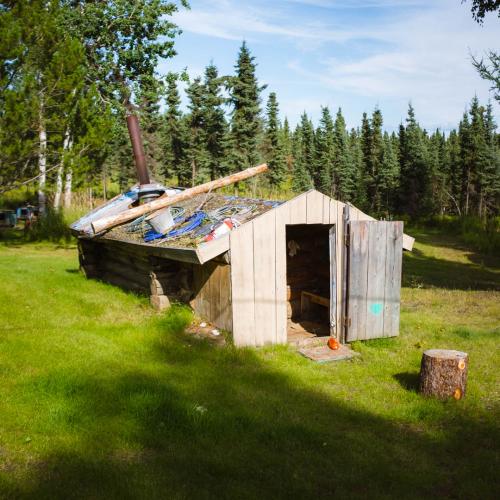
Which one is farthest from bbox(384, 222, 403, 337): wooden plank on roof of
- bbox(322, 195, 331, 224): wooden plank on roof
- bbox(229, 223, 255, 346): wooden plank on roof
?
bbox(229, 223, 255, 346): wooden plank on roof

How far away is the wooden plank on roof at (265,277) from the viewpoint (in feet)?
25.8

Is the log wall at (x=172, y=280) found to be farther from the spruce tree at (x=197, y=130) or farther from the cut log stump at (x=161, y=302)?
the spruce tree at (x=197, y=130)

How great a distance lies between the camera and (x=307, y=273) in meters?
11.4

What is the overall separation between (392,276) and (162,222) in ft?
14.7

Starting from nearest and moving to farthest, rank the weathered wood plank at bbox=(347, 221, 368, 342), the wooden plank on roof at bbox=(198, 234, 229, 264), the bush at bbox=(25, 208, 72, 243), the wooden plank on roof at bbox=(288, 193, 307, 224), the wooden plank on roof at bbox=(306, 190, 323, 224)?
1. the wooden plank on roof at bbox=(198, 234, 229, 264)
2. the wooden plank on roof at bbox=(288, 193, 307, 224)
3. the wooden plank on roof at bbox=(306, 190, 323, 224)
4. the weathered wood plank at bbox=(347, 221, 368, 342)
5. the bush at bbox=(25, 208, 72, 243)

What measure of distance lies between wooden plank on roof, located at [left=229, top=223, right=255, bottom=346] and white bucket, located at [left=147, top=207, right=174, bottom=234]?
6.85 feet

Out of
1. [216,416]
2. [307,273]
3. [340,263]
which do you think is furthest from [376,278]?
[216,416]

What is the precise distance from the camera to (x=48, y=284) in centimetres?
1127

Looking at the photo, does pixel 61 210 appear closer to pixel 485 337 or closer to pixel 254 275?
pixel 254 275

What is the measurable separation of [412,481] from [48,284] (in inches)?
366

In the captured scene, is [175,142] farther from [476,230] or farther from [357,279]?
[357,279]

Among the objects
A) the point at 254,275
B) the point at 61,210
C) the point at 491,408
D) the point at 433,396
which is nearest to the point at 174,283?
the point at 254,275

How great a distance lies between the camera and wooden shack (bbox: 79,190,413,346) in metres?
7.73

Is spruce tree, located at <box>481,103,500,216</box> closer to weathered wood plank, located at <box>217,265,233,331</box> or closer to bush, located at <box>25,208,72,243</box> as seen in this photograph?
bush, located at <box>25,208,72,243</box>
